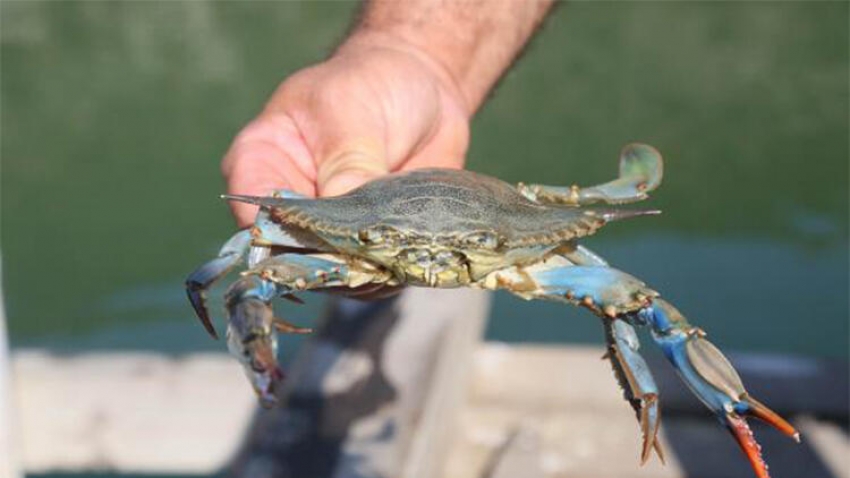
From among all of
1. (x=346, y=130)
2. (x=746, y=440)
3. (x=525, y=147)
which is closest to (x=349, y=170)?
(x=346, y=130)

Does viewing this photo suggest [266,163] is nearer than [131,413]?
Yes

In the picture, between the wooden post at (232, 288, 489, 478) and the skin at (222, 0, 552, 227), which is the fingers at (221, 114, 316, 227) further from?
the wooden post at (232, 288, 489, 478)

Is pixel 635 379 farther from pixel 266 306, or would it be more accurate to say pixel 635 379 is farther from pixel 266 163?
pixel 266 163

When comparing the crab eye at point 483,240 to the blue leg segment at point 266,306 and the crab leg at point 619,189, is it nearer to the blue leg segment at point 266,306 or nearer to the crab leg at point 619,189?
the blue leg segment at point 266,306

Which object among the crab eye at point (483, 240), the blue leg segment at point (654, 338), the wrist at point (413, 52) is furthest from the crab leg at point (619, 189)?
the wrist at point (413, 52)

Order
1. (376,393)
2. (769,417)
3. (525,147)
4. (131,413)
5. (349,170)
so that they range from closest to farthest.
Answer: (769,417) < (349,170) < (376,393) < (131,413) < (525,147)

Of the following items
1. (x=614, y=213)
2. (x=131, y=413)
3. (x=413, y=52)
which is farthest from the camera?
(x=131, y=413)

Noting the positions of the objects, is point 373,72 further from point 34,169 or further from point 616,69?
point 616,69
